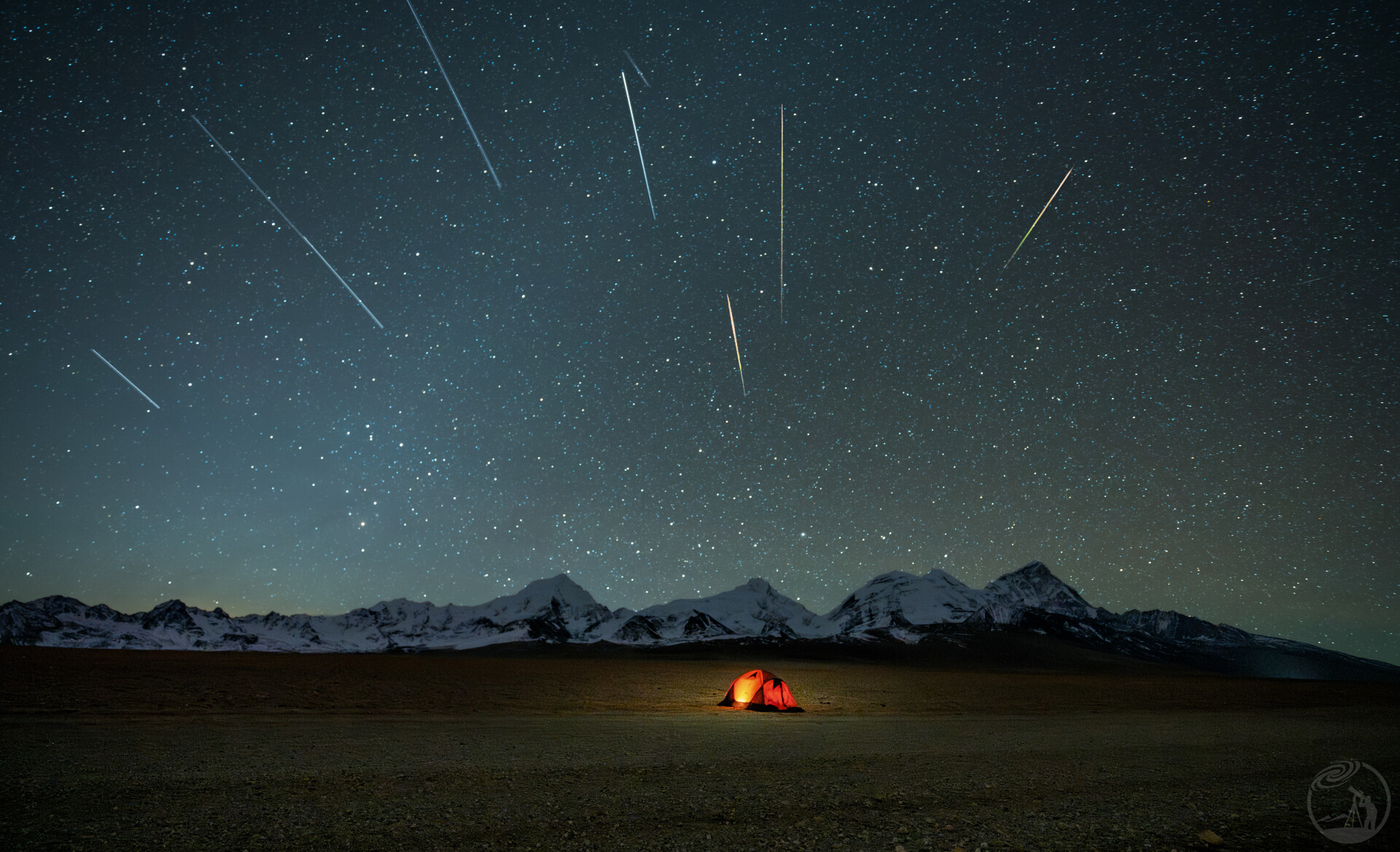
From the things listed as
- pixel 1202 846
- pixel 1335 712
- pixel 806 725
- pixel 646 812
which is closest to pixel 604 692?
pixel 806 725

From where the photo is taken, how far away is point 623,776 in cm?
1007

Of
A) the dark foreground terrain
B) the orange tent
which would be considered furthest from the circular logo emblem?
the orange tent

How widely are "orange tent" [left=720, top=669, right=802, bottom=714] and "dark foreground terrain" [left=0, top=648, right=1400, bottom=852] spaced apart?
3.31 feet

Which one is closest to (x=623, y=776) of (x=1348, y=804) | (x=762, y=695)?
(x=1348, y=804)

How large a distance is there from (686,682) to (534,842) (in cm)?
3416

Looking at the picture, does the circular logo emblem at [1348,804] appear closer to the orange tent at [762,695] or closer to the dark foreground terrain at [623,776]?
the dark foreground terrain at [623,776]

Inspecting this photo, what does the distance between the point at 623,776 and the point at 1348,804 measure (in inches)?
401

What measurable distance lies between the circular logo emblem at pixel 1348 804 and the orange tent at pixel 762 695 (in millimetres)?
15736

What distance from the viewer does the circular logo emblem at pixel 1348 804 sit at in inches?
314

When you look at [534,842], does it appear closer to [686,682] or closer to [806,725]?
[806,725]

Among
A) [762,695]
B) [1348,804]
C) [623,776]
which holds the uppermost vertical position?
[1348,804]

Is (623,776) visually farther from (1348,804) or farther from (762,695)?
(762,695)

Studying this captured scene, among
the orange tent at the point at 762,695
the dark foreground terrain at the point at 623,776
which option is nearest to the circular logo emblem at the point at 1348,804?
the dark foreground terrain at the point at 623,776

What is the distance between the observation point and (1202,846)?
7.03 m
